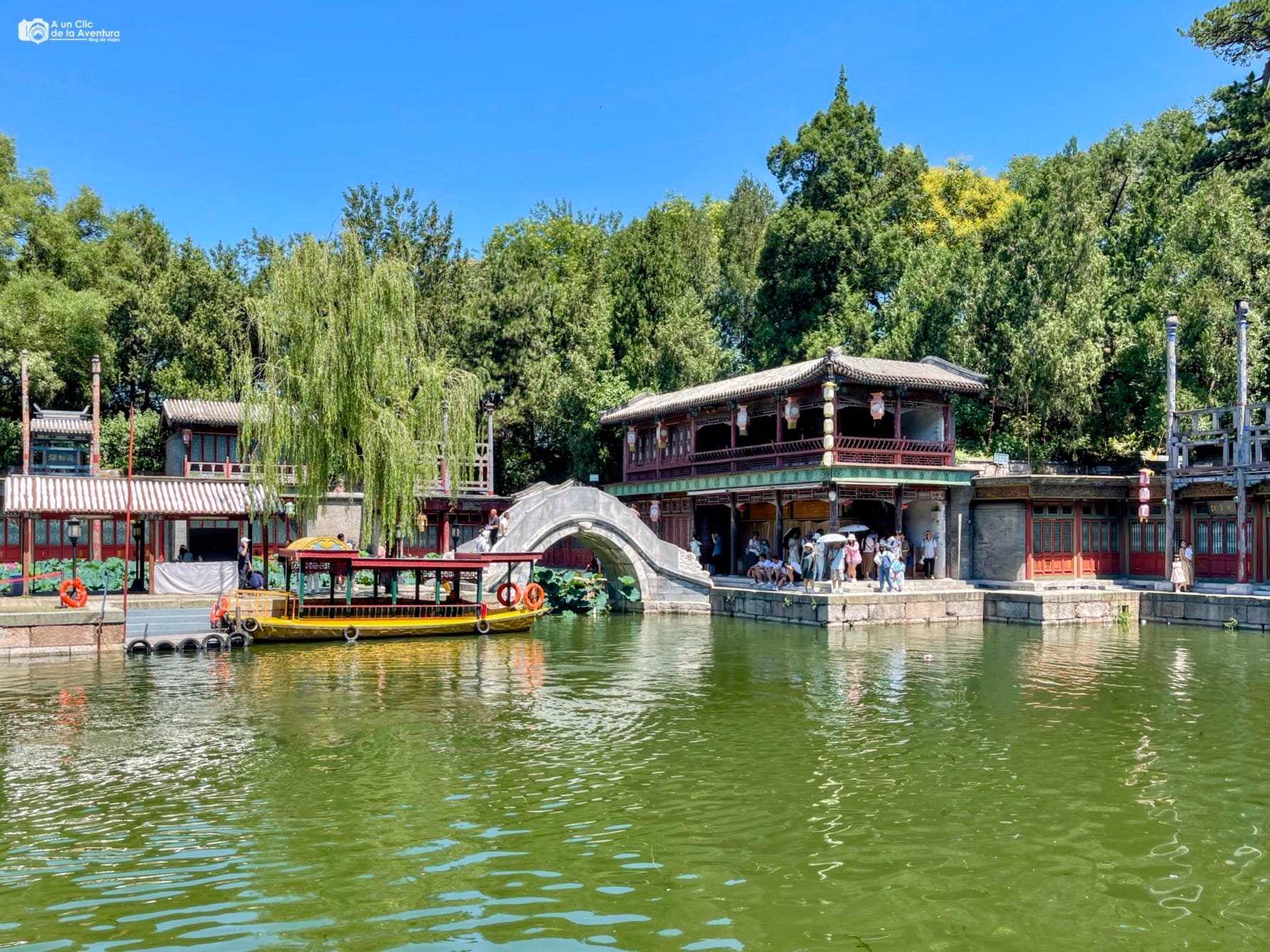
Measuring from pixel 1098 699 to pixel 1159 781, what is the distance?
4.48 metres

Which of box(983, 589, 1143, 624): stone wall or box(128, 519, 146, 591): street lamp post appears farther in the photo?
box(128, 519, 146, 591): street lamp post

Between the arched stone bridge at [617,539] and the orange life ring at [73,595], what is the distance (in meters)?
7.88

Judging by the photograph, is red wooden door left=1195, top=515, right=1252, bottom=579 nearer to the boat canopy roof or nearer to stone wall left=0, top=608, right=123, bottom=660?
the boat canopy roof

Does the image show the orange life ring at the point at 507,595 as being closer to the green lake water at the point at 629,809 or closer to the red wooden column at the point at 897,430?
the green lake water at the point at 629,809

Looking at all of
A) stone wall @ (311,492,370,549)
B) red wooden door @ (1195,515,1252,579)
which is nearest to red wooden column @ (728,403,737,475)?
stone wall @ (311,492,370,549)

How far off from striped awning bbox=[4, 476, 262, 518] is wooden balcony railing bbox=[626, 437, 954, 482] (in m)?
12.2

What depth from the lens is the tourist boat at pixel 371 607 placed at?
64.5ft

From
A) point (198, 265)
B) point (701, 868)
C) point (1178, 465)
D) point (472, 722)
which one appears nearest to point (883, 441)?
point (1178, 465)

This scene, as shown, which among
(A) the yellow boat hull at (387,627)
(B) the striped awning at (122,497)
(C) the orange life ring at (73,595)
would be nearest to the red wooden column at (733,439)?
(A) the yellow boat hull at (387,627)

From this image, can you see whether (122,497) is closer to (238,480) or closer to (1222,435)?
(238,480)

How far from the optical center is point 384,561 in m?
20.3

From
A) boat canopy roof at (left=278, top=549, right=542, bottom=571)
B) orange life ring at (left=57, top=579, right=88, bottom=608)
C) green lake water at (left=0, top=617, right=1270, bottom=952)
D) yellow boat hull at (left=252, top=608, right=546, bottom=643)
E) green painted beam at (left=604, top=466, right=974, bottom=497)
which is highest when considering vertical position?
green painted beam at (left=604, top=466, right=974, bottom=497)

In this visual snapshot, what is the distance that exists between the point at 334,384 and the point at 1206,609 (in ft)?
62.3

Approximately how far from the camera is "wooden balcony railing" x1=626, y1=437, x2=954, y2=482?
26125 millimetres
